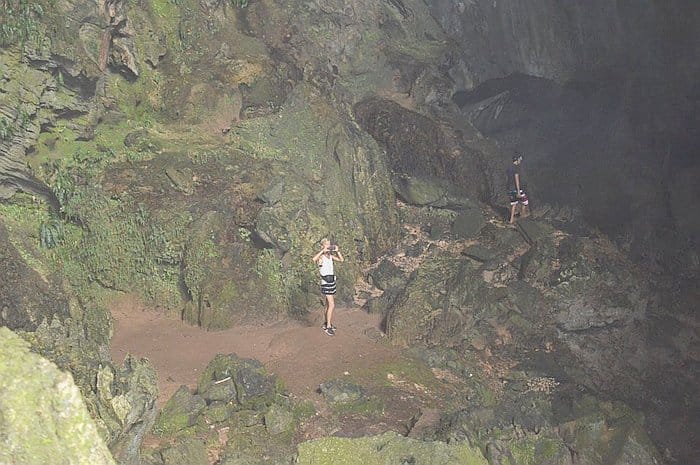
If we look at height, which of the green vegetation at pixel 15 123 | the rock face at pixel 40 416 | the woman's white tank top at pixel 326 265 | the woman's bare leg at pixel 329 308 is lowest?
the woman's bare leg at pixel 329 308

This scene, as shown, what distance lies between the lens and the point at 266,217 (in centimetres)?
1410

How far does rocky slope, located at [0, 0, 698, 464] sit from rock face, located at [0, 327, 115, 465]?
364cm

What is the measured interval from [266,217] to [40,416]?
402 inches

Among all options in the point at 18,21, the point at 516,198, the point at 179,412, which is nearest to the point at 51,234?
the point at 18,21

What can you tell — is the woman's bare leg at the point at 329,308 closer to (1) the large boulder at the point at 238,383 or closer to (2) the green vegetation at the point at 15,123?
(1) the large boulder at the point at 238,383

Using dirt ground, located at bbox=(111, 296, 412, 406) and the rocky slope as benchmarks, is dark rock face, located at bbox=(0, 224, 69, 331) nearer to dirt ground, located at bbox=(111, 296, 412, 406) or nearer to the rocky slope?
the rocky slope

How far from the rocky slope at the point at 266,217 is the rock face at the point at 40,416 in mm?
3637

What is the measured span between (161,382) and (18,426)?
24.0 feet

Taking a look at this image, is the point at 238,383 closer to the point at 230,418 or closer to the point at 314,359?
the point at 230,418

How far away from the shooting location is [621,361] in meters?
13.4

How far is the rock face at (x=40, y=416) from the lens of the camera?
3.86m

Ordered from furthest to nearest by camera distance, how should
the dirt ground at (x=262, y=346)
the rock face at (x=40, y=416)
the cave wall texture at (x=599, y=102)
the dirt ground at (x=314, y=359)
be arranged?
the cave wall texture at (x=599, y=102), the dirt ground at (x=262, y=346), the dirt ground at (x=314, y=359), the rock face at (x=40, y=416)

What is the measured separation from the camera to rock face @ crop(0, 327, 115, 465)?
386 cm

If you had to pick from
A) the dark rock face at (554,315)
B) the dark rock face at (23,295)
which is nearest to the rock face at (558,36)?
the dark rock face at (554,315)
